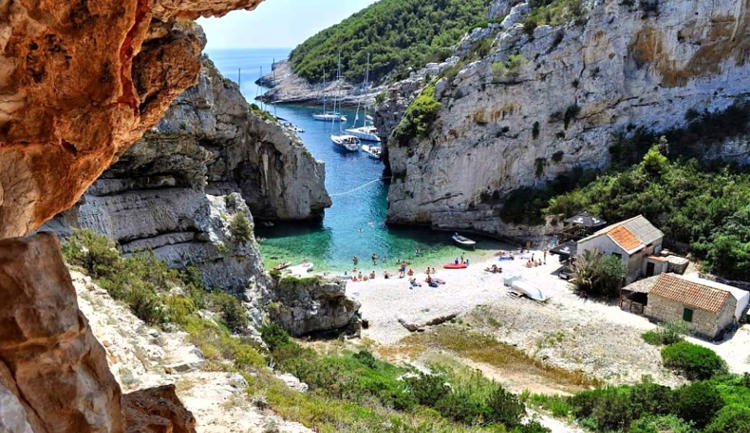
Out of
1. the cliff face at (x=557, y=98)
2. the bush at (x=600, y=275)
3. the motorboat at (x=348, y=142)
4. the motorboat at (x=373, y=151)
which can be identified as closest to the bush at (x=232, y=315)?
the bush at (x=600, y=275)

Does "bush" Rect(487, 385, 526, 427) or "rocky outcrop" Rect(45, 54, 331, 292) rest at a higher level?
"rocky outcrop" Rect(45, 54, 331, 292)

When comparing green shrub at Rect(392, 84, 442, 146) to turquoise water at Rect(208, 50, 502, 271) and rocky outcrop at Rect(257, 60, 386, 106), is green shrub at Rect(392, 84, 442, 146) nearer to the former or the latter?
turquoise water at Rect(208, 50, 502, 271)

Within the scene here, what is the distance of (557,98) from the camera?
1734 inches

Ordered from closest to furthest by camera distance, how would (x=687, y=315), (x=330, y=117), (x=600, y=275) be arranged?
(x=687, y=315)
(x=600, y=275)
(x=330, y=117)

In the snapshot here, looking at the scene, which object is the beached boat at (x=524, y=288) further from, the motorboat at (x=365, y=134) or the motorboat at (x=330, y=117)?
the motorboat at (x=330, y=117)

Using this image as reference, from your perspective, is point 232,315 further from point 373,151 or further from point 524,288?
point 373,151

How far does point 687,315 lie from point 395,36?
83.3m

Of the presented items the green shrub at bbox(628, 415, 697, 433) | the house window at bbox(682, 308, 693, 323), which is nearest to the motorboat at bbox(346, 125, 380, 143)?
the house window at bbox(682, 308, 693, 323)

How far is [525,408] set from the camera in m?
18.8

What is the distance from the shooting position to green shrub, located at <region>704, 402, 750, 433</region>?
16.0 m

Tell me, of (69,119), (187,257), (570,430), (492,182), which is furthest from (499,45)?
(69,119)

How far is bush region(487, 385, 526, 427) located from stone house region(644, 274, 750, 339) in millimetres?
12740

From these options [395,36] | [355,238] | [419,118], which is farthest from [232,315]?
[395,36]

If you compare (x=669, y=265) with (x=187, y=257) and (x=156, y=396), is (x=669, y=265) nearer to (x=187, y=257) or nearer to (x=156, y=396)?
(x=187, y=257)
